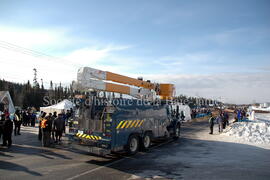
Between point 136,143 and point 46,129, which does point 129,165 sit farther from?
point 46,129

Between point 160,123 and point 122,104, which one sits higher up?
point 122,104

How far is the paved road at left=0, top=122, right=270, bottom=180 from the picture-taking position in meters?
6.54

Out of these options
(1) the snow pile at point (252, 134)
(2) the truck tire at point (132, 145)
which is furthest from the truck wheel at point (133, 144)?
(1) the snow pile at point (252, 134)

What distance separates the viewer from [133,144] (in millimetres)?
9633

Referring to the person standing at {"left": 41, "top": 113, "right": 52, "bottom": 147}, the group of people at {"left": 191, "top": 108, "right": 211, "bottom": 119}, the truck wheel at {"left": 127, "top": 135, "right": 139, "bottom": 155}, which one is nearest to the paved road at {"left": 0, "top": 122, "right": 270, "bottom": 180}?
the truck wheel at {"left": 127, "top": 135, "right": 139, "bottom": 155}

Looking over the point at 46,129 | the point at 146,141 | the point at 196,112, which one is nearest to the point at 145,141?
the point at 146,141

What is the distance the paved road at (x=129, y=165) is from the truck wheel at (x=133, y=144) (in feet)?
0.92

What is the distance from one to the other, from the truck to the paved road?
685mm

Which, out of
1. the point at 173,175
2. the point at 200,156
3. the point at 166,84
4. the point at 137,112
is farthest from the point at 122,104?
the point at 166,84

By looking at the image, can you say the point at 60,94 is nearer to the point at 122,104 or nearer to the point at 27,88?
the point at 27,88

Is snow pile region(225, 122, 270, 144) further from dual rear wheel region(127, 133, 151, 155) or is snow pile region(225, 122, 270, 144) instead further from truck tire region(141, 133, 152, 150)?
dual rear wheel region(127, 133, 151, 155)

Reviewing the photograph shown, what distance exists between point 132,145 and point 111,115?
2.16 m

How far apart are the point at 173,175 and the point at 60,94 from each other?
295ft

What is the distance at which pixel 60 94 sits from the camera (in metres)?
90.2
